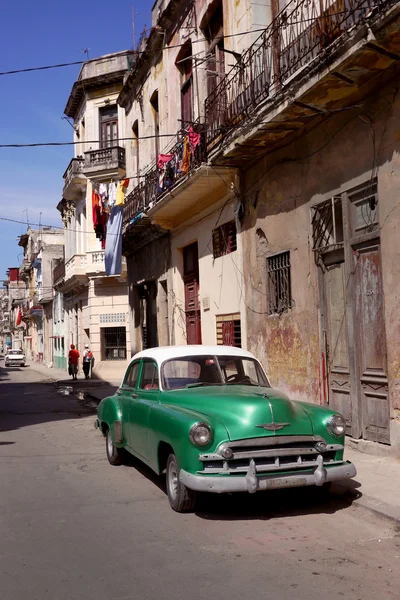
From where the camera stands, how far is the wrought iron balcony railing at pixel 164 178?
43.0 feet

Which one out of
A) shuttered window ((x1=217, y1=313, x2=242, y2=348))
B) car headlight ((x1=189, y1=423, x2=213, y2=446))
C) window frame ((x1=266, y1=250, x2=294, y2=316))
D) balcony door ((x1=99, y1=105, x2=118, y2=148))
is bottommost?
car headlight ((x1=189, y1=423, x2=213, y2=446))

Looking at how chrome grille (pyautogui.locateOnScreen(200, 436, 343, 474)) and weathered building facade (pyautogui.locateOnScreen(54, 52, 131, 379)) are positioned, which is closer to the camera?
chrome grille (pyautogui.locateOnScreen(200, 436, 343, 474))

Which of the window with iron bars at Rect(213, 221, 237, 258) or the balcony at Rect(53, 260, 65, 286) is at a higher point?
the balcony at Rect(53, 260, 65, 286)

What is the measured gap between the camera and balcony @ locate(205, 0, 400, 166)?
291 inches

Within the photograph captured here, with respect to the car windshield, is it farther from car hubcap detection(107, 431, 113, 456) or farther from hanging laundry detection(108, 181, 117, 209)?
hanging laundry detection(108, 181, 117, 209)

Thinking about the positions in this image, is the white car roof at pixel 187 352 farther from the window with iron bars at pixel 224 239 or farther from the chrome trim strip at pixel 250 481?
the window with iron bars at pixel 224 239

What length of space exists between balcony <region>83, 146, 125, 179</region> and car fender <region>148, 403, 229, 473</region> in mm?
23893

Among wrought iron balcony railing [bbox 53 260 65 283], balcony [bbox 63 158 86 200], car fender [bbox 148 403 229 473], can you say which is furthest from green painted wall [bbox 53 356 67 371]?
car fender [bbox 148 403 229 473]

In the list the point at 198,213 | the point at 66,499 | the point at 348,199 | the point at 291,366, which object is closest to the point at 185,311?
the point at 198,213

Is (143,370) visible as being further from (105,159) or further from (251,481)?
(105,159)

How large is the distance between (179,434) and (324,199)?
5.19 metres

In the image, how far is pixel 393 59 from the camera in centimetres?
755

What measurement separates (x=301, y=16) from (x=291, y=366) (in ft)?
18.1

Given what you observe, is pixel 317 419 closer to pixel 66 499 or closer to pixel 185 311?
pixel 66 499
